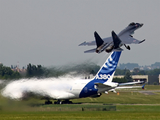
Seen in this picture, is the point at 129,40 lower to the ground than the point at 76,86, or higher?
higher

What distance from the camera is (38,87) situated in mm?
57438

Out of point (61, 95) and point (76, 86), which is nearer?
point (76, 86)

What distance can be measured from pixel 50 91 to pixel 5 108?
11.7 m

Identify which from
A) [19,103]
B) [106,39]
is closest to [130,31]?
[106,39]

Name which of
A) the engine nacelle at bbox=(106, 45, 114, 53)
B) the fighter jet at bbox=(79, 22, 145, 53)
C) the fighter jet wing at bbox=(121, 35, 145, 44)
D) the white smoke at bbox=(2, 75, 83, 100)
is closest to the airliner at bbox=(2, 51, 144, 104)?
the white smoke at bbox=(2, 75, 83, 100)

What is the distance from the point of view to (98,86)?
2415 inches

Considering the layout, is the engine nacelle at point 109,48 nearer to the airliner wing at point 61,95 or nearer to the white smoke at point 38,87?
the white smoke at point 38,87

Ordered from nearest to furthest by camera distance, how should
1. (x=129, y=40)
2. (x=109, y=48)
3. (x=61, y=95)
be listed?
(x=109, y=48) < (x=129, y=40) < (x=61, y=95)

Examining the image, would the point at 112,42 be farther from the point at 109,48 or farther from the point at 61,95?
the point at 61,95

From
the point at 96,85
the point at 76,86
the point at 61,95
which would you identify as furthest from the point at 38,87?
the point at 96,85

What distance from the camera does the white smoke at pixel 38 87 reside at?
52709 millimetres

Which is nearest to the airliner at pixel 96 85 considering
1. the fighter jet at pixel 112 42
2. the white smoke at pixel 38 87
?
the white smoke at pixel 38 87

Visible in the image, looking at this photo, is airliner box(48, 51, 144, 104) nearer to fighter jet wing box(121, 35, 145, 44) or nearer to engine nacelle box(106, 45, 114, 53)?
fighter jet wing box(121, 35, 145, 44)

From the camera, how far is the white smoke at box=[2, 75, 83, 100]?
52709 mm
